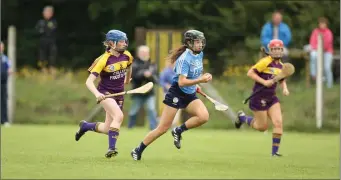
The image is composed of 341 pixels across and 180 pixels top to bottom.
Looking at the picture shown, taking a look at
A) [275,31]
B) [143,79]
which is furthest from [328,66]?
[143,79]

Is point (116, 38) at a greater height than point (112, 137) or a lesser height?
greater

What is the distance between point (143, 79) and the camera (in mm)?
24344

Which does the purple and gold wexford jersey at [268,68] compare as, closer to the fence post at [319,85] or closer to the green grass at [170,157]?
the green grass at [170,157]

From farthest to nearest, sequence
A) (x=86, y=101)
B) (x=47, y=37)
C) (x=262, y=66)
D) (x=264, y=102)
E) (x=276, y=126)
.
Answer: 1. (x=47, y=37)
2. (x=86, y=101)
3. (x=264, y=102)
4. (x=262, y=66)
5. (x=276, y=126)

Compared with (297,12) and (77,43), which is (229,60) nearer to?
(297,12)

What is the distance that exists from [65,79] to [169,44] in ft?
13.3

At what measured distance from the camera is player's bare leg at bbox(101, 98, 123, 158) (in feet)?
46.6

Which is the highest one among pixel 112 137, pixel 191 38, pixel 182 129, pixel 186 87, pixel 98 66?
pixel 191 38

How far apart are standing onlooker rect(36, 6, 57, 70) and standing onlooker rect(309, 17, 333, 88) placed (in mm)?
7576

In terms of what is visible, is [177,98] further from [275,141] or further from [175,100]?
[275,141]

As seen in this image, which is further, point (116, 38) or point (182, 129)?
point (182, 129)

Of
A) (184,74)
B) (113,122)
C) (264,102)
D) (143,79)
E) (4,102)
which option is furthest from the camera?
(4,102)

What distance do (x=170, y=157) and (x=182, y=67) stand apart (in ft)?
6.75

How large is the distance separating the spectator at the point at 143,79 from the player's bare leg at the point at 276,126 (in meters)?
7.45
